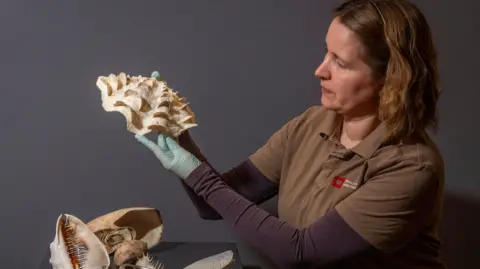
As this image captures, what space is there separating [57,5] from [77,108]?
28cm

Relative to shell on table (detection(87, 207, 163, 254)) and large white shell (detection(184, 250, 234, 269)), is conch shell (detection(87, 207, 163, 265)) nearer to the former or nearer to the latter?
shell on table (detection(87, 207, 163, 254))

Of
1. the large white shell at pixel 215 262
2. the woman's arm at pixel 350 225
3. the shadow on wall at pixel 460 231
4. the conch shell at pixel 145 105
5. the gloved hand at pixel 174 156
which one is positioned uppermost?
the conch shell at pixel 145 105

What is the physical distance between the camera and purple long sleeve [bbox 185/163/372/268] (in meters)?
1.20

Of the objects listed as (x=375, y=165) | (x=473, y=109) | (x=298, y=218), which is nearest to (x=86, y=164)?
(x=298, y=218)

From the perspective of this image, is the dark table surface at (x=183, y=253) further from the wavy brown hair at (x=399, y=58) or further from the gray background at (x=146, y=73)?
the wavy brown hair at (x=399, y=58)

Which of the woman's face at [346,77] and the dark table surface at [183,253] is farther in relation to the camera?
the dark table surface at [183,253]

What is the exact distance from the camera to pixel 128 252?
1.41 meters

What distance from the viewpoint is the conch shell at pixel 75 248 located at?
4.37ft

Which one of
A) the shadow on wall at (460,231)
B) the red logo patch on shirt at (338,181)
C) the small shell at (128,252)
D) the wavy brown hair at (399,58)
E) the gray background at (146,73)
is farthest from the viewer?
the shadow on wall at (460,231)

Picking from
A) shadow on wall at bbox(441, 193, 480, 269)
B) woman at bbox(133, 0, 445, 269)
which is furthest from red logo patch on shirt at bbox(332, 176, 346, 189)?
shadow on wall at bbox(441, 193, 480, 269)

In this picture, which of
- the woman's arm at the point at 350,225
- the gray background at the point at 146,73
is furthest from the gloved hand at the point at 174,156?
the gray background at the point at 146,73

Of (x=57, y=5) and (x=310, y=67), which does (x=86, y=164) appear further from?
(x=310, y=67)

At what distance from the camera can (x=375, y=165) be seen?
4.08 ft

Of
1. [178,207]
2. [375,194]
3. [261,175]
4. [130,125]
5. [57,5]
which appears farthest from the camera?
[178,207]
